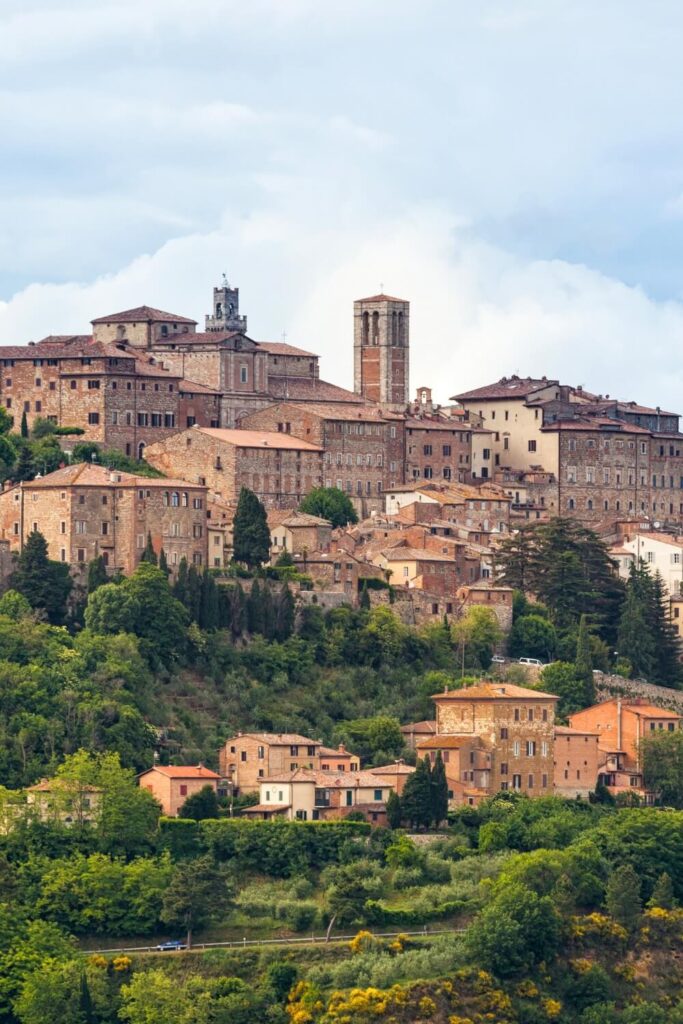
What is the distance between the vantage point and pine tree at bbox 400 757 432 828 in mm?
95875

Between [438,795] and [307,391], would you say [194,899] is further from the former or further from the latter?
[307,391]

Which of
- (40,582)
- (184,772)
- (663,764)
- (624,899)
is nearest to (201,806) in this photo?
(184,772)

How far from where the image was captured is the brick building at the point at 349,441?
123562 millimetres

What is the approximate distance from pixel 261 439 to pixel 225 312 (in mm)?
15850

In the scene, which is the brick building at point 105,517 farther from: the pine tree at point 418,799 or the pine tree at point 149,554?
the pine tree at point 418,799

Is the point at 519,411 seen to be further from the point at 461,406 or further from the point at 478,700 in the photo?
the point at 478,700

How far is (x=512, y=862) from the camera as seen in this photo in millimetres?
93312

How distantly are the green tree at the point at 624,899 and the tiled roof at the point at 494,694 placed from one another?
8.14 m

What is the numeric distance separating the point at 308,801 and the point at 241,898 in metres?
4.87

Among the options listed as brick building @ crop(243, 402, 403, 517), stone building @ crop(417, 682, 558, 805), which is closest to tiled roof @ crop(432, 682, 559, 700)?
stone building @ crop(417, 682, 558, 805)

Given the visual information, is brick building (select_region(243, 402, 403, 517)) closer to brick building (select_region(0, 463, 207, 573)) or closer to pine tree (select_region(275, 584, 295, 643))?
brick building (select_region(0, 463, 207, 573))

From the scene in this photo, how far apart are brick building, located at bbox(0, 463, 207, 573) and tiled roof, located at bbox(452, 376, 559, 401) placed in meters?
26.1

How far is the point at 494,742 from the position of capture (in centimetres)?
9969

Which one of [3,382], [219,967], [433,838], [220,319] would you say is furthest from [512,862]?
[220,319]
